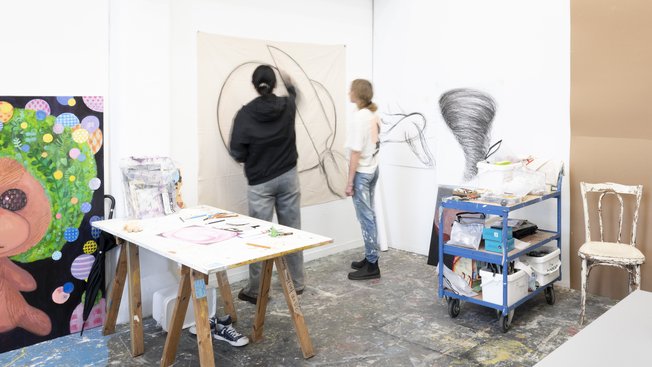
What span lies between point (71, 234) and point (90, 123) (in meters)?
0.67

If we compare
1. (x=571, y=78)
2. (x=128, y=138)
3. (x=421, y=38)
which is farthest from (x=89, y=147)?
(x=571, y=78)

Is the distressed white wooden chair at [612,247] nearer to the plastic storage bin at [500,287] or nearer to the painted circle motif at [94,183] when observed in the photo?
the plastic storage bin at [500,287]

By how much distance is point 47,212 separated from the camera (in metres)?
3.00

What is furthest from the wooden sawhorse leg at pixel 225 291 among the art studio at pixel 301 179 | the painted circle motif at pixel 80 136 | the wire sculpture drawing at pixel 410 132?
the wire sculpture drawing at pixel 410 132

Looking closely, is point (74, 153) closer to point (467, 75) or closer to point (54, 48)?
point (54, 48)

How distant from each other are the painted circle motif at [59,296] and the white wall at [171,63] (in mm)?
346

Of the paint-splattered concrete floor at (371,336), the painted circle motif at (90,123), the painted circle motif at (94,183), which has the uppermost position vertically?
the painted circle motif at (90,123)

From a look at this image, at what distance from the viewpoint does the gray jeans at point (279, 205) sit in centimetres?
366

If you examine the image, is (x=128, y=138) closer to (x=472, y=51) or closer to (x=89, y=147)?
(x=89, y=147)

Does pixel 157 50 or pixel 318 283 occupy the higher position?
pixel 157 50

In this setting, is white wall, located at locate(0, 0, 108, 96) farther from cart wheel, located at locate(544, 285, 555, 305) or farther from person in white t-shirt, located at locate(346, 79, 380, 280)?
cart wheel, located at locate(544, 285, 555, 305)

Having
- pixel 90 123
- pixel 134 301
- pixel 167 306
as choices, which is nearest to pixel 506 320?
pixel 167 306

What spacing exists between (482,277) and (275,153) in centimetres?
159

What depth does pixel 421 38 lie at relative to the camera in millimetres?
4672
